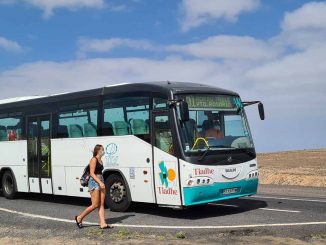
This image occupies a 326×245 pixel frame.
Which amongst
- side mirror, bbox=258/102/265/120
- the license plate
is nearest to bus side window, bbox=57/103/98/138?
the license plate

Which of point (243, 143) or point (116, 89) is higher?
point (116, 89)

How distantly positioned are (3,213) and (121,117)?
4102mm

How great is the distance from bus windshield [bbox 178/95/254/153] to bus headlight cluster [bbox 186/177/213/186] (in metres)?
0.63

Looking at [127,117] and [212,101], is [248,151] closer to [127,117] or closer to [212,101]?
[212,101]

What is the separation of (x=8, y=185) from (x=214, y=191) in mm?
8588

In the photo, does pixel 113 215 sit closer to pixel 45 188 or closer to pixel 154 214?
pixel 154 214

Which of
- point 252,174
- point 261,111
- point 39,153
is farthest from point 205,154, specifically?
point 39,153

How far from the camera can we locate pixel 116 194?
13.4 m

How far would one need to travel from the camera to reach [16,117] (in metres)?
17.3

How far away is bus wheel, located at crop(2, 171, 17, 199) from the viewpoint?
57.3 ft

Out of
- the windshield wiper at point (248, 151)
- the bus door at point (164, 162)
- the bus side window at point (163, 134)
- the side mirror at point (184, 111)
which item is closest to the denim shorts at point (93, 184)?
the bus door at point (164, 162)

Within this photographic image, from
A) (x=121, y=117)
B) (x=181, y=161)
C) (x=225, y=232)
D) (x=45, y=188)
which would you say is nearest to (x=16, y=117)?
(x=45, y=188)

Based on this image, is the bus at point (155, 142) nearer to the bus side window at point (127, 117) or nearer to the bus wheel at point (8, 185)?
the bus side window at point (127, 117)

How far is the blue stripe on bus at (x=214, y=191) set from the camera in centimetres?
1153
